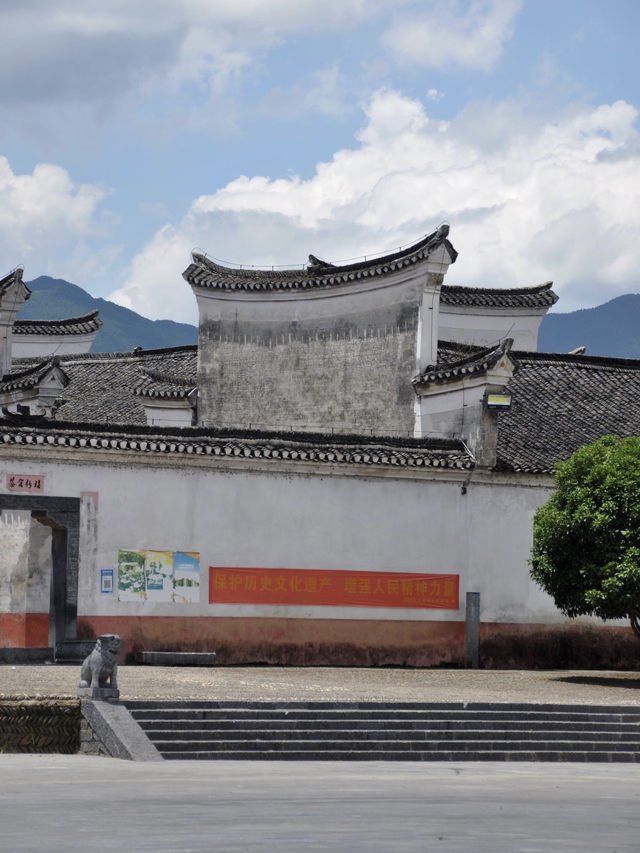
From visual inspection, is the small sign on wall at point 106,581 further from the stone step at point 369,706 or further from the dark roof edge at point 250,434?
the stone step at point 369,706

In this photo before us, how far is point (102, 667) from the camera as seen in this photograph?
16.9 m

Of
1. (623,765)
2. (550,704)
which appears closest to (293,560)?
(550,704)

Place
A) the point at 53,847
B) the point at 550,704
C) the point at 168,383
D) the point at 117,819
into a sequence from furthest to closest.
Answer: the point at 168,383
the point at 550,704
the point at 117,819
the point at 53,847

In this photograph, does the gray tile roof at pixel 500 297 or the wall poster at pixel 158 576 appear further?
the gray tile roof at pixel 500 297

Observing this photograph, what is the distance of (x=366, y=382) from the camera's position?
32875mm

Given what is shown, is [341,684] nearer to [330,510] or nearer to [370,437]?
[330,510]

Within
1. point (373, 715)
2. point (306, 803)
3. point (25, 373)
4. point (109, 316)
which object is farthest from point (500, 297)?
point (109, 316)

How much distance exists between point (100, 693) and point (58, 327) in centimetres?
2969

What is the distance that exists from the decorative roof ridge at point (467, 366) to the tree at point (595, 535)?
4047 millimetres

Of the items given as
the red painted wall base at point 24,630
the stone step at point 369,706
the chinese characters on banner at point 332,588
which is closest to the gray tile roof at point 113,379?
the red painted wall base at point 24,630

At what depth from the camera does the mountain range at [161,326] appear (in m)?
175

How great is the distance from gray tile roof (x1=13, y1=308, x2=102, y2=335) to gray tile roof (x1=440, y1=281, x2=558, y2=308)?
11.8m

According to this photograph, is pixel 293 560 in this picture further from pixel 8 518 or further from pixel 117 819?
pixel 117 819

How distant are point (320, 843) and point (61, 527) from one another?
17.1 m
